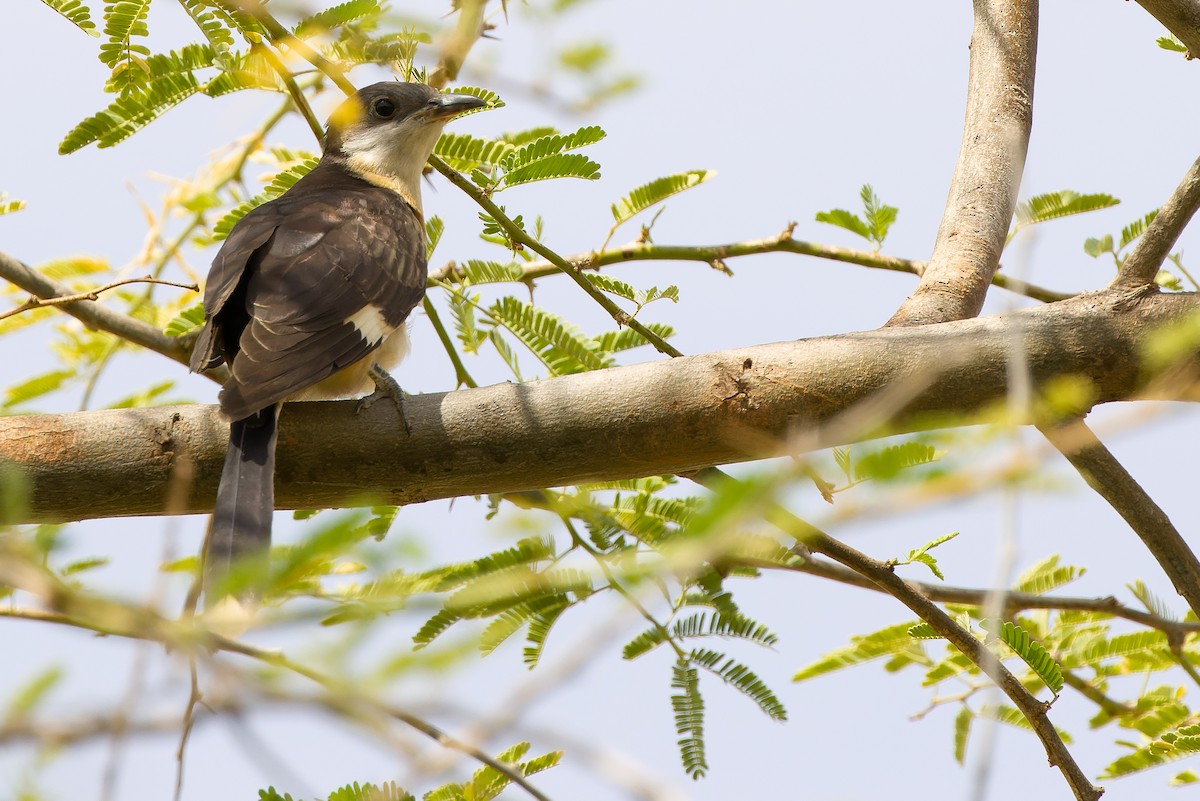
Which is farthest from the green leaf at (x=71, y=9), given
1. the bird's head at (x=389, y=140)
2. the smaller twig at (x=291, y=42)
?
the bird's head at (x=389, y=140)

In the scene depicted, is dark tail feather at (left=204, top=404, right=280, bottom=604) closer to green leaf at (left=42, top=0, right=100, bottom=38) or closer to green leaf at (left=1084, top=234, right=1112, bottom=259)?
green leaf at (left=42, top=0, right=100, bottom=38)

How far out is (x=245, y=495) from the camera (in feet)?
8.57

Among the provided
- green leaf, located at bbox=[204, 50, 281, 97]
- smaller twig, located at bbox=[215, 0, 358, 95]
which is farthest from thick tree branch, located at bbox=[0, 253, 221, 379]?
smaller twig, located at bbox=[215, 0, 358, 95]

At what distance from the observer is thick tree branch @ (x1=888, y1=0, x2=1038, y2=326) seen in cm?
312

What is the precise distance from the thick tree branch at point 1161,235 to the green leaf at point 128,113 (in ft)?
8.44

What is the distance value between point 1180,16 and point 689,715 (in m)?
2.21

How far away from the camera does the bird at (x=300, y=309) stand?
2680mm

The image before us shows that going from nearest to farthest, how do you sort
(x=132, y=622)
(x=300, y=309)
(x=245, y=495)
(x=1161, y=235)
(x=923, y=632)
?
(x=132, y=622), (x=245, y=495), (x=1161, y=235), (x=923, y=632), (x=300, y=309)

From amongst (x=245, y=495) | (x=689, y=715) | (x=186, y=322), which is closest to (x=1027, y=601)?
(x=689, y=715)

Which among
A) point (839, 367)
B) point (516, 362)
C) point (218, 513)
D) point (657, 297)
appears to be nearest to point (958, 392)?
point (839, 367)

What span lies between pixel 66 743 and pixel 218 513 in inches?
63.5

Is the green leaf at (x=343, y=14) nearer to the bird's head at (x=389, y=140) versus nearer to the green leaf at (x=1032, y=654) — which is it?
the bird's head at (x=389, y=140)

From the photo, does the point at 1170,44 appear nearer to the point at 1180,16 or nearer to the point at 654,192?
the point at 1180,16

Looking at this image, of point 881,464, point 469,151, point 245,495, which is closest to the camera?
point 881,464
